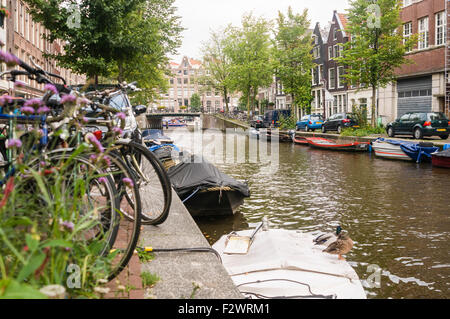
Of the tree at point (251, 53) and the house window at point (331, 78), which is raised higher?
the tree at point (251, 53)

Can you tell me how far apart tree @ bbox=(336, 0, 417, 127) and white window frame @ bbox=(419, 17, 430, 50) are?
3.22m

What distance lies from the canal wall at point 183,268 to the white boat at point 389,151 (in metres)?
16.3

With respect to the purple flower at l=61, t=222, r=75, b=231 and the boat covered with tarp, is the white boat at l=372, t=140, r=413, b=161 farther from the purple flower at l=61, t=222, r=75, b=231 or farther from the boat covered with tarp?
the purple flower at l=61, t=222, r=75, b=231

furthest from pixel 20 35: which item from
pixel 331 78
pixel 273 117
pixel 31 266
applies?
pixel 31 266

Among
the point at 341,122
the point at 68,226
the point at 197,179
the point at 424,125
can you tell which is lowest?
the point at 197,179

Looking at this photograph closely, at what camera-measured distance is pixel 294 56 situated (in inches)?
1592

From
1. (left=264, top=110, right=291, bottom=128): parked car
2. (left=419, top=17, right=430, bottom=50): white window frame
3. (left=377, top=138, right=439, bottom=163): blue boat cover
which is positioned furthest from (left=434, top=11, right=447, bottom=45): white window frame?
(left=264, top=110, right=291, bottom=128): parked car

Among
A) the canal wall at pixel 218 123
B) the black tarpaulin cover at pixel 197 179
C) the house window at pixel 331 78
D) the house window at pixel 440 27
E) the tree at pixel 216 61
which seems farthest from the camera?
the tree at pixel 216 61

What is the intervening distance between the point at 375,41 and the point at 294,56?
1423 cm

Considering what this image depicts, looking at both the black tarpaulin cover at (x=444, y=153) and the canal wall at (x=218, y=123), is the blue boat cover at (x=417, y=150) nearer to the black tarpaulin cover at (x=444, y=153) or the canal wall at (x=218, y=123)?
the black tarpaulin cover at (x=444, y=153)

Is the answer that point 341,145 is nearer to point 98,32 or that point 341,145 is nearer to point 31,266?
point 98,32

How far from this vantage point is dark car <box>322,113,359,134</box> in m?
28.7

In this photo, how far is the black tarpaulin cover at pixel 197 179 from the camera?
9.21 m

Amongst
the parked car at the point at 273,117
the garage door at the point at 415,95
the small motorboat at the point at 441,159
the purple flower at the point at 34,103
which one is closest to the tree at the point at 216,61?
the parked car at the point at 273,117
